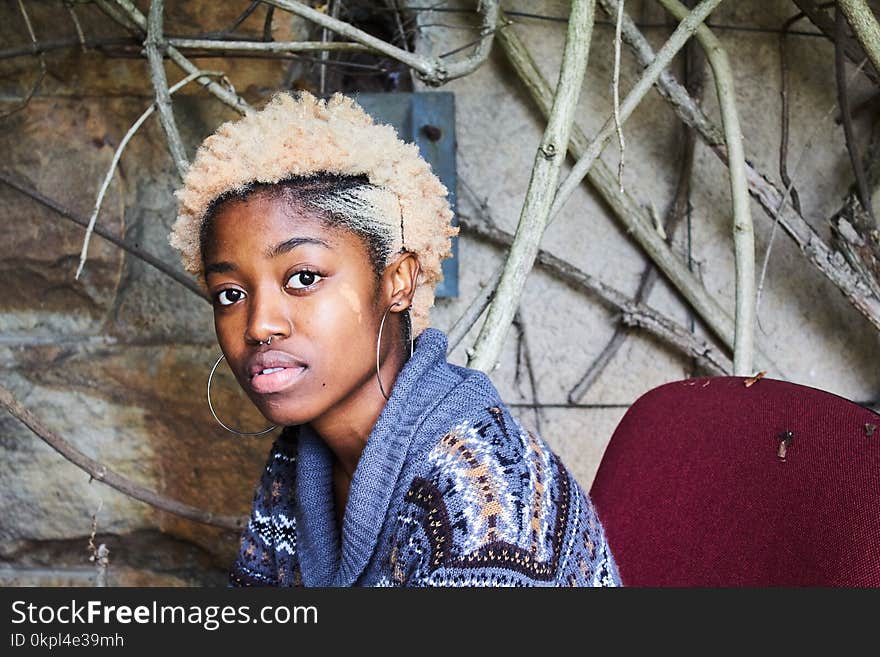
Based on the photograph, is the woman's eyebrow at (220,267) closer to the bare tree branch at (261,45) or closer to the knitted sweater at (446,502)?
the knitted sweater at (446,502)

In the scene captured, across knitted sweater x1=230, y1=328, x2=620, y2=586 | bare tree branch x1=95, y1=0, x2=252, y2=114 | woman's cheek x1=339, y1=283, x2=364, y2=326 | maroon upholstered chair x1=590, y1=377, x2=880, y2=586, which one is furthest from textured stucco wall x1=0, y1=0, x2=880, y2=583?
woman's cheek x1=339, y1=283, x2=364, y2=326

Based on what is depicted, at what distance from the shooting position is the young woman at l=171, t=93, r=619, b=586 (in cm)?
87

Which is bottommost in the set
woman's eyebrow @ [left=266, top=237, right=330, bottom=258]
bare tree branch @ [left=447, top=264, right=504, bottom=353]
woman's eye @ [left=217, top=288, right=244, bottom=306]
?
woman's eye @ [left=217, top=288, right=244, bottom=306]

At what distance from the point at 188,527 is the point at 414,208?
3.40 feet

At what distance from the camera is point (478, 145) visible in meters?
1.76

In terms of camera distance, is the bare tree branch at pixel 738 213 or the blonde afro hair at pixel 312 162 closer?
the blonde afro hair at pixel 312 162

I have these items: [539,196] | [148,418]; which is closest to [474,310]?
[539,196]

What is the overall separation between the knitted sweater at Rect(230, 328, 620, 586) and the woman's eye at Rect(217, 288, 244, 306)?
0.18m

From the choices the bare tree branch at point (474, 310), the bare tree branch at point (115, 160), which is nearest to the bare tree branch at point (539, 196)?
the bare tree branch at point (474, 310)

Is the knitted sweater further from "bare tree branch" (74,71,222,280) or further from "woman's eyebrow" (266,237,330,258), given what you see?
"bare tree branch" (74,71,222,280)

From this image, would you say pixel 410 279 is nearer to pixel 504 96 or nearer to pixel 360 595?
pixel 360 595

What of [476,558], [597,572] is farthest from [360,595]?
[597,572]

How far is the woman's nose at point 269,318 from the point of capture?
89 cm

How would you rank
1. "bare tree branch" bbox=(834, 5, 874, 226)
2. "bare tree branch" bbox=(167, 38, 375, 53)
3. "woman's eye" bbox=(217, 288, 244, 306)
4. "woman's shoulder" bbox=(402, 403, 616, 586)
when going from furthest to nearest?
"bare tree branch" bbox=(834, 5, 874, 226) < "bare tree branch" bbox=(167, 38, 375, 53) < "woman's eye" bbox=(217, 288, 244, 306) < "woman's shoulder" bbox=(402, 403, 616, 586)
